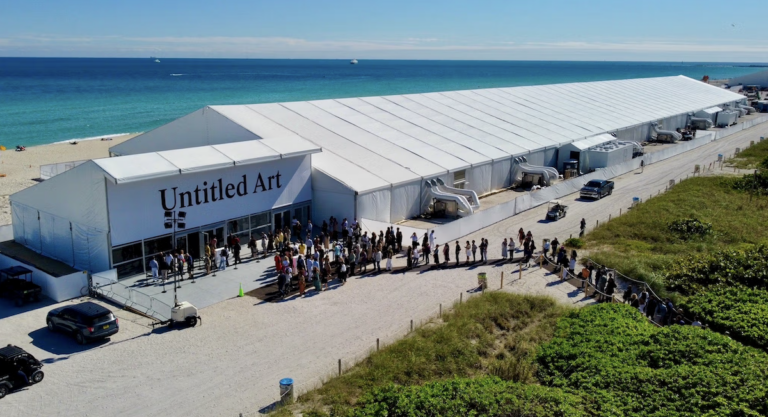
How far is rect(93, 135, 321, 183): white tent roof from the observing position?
23.5 meters

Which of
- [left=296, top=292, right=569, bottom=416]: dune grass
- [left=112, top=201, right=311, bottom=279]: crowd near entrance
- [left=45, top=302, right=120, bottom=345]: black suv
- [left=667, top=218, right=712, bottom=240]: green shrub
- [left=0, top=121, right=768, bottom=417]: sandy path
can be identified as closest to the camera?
[left=0, top=121, right=768, bottom=417]: sandy path

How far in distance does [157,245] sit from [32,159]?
41578 mm

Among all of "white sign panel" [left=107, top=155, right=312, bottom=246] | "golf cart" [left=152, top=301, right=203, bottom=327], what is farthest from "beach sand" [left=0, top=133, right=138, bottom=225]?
"golf cart" [left=152, top=301, right=203, bottom=327]

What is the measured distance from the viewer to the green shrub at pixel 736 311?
18.2 meters

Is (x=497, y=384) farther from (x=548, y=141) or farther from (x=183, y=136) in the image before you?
(x=548, y=141)

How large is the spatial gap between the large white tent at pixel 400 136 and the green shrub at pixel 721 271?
1378cm

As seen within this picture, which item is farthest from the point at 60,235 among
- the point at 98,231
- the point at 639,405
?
the point at 639,405

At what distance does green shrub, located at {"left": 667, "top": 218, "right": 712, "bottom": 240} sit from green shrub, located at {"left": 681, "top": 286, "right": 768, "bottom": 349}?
9646 mm

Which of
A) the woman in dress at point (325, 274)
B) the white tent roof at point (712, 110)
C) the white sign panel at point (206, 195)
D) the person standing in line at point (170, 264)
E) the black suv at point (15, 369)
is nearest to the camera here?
the black suv at point (15, 369)

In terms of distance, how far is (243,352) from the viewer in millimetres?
18312

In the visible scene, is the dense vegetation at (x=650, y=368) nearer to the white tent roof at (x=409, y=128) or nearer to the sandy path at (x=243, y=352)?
the sandy path at (x=243, y=352)

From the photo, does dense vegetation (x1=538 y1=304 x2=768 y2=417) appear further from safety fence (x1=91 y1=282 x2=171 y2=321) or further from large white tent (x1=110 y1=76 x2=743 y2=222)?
large white tent (x1=110 y1=76 x2=743 y2=222)

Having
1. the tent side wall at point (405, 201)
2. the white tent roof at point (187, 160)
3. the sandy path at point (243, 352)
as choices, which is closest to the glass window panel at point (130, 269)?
the white tent roof at point (187, 160)

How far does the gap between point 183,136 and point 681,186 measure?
1281 inches
